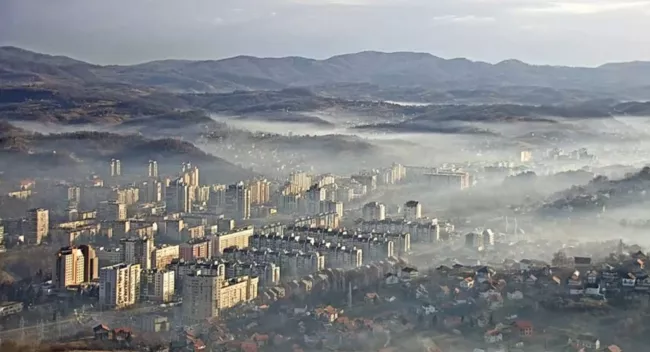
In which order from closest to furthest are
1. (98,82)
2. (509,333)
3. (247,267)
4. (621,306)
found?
1. (509,333)
2. (621,306)
3. (247,267)
4. (98,82)

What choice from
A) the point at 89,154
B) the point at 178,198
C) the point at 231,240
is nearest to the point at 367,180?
the point at 178,198

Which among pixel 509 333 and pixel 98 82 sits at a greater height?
pixel 98 82

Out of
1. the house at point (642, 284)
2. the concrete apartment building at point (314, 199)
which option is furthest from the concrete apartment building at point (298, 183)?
the house at point (642, 284)

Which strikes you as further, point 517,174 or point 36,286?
point 517,174

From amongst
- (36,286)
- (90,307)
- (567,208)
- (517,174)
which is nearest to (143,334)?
(90,307)

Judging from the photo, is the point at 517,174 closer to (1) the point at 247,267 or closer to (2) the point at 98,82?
(1) the point at 247,267

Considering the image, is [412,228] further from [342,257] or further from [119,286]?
[119,286]

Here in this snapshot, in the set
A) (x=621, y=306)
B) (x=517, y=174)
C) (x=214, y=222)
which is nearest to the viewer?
(x=621, y=306)
